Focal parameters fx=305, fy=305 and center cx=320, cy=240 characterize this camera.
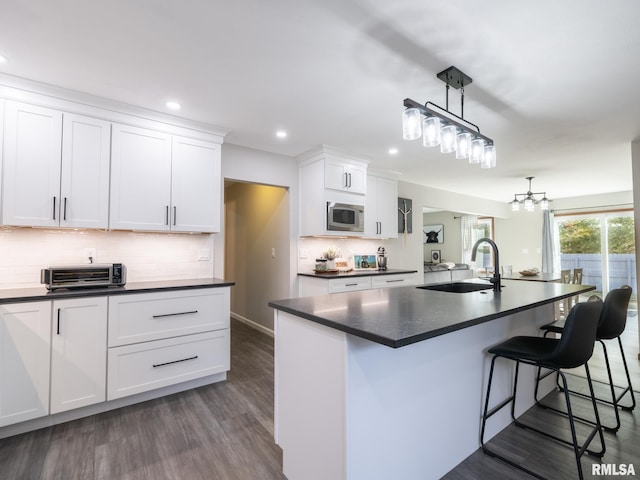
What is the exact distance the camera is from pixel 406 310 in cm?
150

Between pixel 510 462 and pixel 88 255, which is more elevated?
pixel 88 255

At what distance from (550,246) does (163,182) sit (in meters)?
8.26

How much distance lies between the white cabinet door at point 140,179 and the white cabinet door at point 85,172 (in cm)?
6

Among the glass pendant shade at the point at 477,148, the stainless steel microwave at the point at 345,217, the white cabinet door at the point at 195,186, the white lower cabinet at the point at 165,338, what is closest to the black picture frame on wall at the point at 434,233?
the stainless steel microwave at the point at 345,217

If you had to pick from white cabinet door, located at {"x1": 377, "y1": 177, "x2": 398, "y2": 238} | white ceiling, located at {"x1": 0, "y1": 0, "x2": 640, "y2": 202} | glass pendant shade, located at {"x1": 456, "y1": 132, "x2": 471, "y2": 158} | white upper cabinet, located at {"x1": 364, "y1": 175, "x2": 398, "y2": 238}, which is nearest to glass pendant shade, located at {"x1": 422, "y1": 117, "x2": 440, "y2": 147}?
glass pendant shade, located at {"x1": 456, "y1": 132, "x2": 471, "y2": 158}

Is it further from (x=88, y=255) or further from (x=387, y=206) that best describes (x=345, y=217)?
(x=88, y=255)

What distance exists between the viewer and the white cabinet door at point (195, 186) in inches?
112

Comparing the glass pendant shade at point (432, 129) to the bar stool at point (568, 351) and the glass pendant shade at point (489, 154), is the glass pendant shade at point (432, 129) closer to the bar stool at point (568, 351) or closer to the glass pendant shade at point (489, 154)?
the glass pendant shade at point (489, 154)

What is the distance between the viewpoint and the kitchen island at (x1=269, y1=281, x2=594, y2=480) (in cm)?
124

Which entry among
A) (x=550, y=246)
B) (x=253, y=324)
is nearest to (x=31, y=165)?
(x=253, y=324)

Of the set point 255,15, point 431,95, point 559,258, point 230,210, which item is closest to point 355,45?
point 255,15

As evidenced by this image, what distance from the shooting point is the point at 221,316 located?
9.24 ft

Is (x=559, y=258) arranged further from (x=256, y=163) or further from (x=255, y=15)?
(x=255, y=15)

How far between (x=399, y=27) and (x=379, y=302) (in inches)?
60.0
